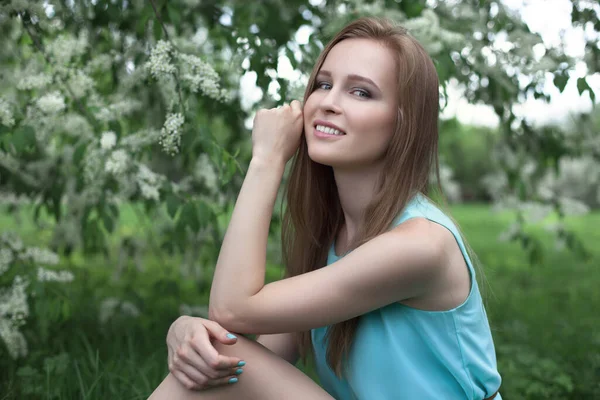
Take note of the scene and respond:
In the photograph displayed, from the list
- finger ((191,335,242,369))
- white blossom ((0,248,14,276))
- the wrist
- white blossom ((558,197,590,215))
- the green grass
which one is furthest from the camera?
white blossom ((558,197,590,215))

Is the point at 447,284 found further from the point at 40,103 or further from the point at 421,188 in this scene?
the point at 40,103

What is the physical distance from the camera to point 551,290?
19.2 feet

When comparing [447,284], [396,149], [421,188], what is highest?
[396,149]

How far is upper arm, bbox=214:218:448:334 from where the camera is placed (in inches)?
66.1

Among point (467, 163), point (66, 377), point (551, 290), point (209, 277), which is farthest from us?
point (467, 163)

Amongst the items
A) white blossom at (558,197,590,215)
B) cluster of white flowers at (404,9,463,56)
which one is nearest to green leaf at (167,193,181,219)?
cluster of white flowers at (404,9,463,56)

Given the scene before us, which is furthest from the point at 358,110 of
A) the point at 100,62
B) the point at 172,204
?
the point at 100,62

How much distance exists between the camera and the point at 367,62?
1862 millimetres

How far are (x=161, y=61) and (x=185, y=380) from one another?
1.02 m

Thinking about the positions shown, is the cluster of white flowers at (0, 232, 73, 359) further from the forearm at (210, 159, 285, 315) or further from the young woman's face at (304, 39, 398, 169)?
the young woman's face at (304, 39, 398, 169)

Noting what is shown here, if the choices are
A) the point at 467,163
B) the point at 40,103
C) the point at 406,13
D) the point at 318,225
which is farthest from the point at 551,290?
the point at 467,163

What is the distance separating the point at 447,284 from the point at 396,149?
373mm

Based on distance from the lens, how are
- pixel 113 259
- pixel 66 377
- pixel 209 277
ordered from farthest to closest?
pixel 113 259
pixel 209 277
pixel 66 377

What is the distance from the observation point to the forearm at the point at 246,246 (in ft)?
5.69
